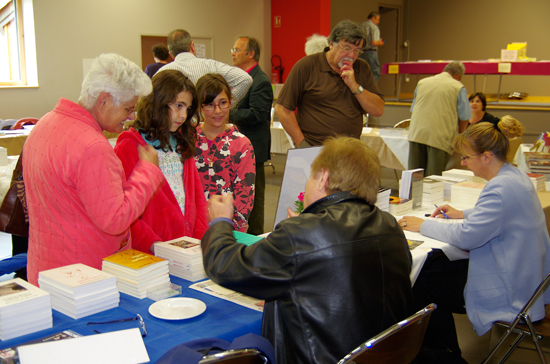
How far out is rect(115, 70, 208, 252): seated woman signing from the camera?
2.01 metres

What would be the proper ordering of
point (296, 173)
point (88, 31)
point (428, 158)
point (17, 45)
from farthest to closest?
1. point (88, 31)
2. point (17, 45)
3. point (428, 158)
4. point (296, 173)

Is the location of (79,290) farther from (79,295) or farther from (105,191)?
(105,191)

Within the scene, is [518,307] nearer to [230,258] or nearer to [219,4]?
[230,258]

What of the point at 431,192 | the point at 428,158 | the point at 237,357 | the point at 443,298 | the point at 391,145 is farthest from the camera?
the point at 391,145

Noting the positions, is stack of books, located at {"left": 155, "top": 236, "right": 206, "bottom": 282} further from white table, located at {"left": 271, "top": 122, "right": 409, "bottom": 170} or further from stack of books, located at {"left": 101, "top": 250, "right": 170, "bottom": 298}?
white table, located at {"left": 271, "top": 122, "right": 409, "bottom": 170}

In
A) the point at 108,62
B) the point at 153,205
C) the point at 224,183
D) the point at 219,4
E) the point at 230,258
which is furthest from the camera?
the point at 219,4

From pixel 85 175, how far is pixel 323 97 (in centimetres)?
226

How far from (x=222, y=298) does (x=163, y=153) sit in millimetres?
837

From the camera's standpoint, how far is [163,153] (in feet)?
7.00

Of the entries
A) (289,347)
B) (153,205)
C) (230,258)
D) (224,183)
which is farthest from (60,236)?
(224,183)

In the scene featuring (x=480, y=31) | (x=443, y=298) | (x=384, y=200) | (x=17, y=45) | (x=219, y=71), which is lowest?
(x=443, y=298)

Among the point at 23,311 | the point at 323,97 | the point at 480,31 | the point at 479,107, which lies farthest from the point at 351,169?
the point at 480,31

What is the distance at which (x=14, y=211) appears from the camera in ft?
6.87

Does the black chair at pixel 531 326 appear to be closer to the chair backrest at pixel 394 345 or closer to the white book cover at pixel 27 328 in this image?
the chair backrest at pixel 394 345
